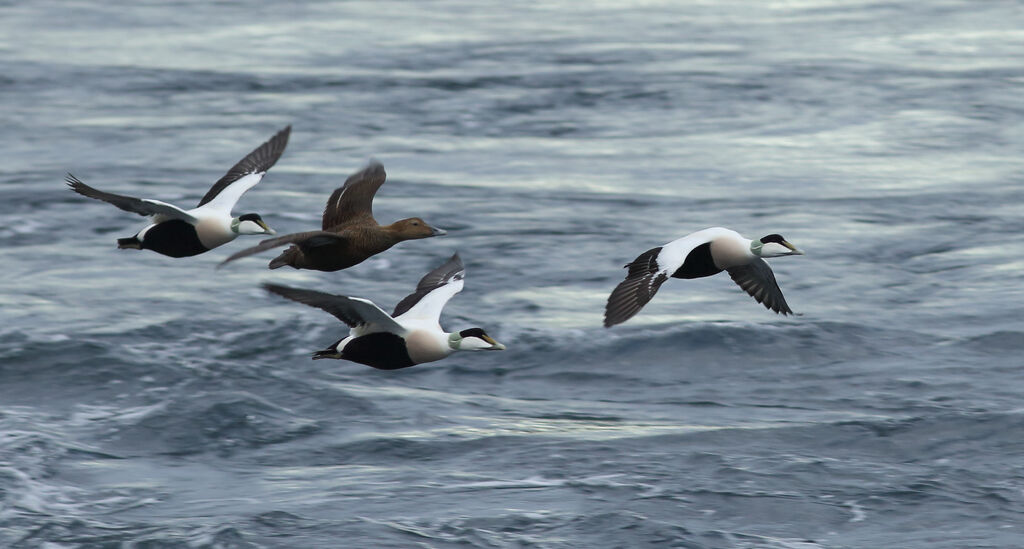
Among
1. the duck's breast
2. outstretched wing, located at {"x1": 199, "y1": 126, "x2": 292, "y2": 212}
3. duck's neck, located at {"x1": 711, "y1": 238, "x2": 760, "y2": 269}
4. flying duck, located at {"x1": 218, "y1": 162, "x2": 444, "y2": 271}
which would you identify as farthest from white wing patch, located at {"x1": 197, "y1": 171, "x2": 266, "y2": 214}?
duck's neck, located at {"x1": 711, "y1": 238, "x2": 760, "y2": 269}

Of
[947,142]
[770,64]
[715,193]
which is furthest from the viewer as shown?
[770,64]

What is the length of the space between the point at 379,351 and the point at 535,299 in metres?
16.7

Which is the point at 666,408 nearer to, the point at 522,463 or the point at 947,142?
the point at 522,463

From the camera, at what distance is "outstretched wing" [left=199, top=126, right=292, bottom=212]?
11852mm

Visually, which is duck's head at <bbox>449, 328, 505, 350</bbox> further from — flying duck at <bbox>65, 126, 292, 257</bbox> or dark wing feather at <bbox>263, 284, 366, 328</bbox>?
flying duck at <bbox>65, 126, 292, 257</bbox>

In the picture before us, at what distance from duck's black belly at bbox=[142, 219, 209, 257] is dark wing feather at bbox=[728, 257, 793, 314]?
4.02 meters

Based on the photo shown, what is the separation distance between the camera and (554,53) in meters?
45.9

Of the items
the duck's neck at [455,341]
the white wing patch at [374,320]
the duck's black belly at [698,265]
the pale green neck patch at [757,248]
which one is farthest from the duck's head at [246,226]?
the pale green neck patch at [757,248]

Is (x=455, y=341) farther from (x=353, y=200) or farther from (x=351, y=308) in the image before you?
(x=353, y=200)

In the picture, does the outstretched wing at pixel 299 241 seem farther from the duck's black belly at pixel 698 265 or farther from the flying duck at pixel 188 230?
the duck's black belly at pixel 698 265

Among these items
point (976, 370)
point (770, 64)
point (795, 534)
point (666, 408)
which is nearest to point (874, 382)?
point (976, 370)

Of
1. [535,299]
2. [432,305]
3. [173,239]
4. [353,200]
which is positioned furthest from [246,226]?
[535,299]

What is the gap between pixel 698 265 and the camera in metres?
11.0

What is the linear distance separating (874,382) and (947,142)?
1417 centimetres
